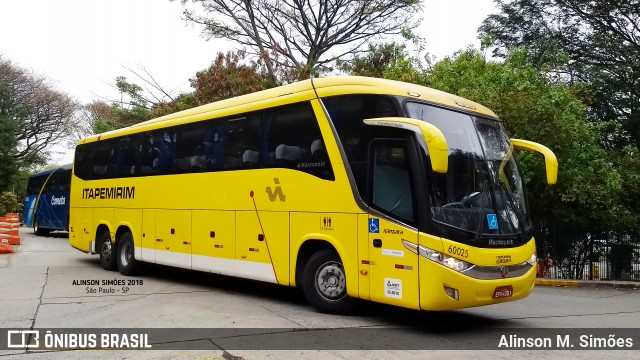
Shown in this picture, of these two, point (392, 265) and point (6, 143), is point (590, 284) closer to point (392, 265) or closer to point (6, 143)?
point (392, 265)

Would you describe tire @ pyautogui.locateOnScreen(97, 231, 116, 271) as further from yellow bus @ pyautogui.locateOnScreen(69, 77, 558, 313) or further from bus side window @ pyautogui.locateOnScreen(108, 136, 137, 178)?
yellow bus @ pyautogui.locateOnScreen(69, 77, 558, 313)

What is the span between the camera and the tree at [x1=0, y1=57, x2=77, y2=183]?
41062 mm

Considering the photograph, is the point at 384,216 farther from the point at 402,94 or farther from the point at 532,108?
the point at 532,108

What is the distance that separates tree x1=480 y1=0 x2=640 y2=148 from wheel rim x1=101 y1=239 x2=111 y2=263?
14.7 metres

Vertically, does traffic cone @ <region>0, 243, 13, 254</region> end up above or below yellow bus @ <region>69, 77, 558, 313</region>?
below

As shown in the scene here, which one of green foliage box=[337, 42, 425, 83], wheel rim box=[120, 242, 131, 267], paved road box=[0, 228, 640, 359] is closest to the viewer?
paved road box=[0, 228, 640, 359]

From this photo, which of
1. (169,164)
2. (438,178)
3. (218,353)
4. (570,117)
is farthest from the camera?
(570,117)

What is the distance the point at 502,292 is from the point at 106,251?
10.3 metres

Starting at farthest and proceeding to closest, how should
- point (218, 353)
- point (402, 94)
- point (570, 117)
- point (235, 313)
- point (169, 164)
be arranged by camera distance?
point (570, 117)
point (169, 164)
point (235, 313)
point (402, 94)
point (218, 353)

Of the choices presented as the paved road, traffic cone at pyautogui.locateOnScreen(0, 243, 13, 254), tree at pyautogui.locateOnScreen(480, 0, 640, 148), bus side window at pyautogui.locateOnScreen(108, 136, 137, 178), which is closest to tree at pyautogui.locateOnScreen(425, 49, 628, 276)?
the paved road

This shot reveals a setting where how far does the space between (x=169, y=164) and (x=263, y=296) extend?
3.61 metres

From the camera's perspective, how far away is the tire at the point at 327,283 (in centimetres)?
845

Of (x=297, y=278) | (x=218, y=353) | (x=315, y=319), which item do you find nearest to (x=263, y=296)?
(x=297, y=278)

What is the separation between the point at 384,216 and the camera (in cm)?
772
